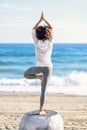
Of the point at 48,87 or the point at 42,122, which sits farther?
the point at 48,87

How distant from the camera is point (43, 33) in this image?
7348 mm

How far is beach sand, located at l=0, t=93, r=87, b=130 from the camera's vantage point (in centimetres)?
1272

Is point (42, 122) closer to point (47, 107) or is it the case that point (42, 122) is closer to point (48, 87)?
point (47, 107)

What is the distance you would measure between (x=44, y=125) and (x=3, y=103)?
33.6 feet

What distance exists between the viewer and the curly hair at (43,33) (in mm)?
7332

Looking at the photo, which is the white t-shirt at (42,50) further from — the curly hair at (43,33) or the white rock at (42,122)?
the white rock at (42,122)

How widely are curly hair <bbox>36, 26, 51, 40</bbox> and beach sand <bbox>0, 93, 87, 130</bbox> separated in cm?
497

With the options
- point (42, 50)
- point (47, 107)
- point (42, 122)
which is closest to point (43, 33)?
point (42, 50)

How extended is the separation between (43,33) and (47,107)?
9263 millimetres

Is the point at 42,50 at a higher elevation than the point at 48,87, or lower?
higher

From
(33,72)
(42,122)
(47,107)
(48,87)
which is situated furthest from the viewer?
(48,87)

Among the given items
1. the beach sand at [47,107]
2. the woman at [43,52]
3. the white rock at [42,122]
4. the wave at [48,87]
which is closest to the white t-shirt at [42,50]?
the woman at [43,52]

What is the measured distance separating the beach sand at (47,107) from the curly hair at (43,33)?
4.97m

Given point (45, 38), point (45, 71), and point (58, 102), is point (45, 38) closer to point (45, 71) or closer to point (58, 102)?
point (45, 71)
